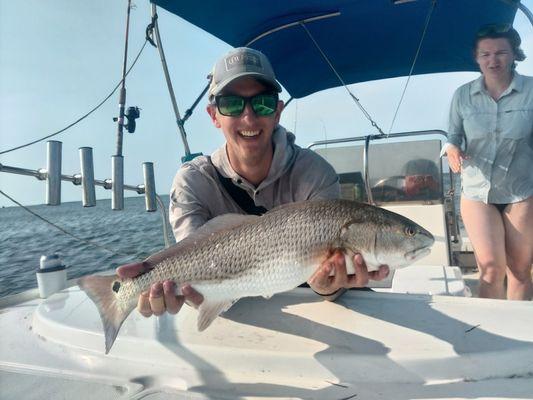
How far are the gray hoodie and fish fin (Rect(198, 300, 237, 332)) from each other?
0.92 metres

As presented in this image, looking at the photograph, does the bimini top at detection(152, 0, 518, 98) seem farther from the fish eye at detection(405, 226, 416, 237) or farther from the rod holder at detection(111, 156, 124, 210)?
the fish eye at detection(405, 226, 416, 237)

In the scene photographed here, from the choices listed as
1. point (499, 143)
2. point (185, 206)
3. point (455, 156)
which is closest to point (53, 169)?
point (185, 206)

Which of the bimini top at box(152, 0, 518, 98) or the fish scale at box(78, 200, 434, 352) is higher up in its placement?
the bimini top at box(152, 0, 518, 98)

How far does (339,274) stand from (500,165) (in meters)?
2.10

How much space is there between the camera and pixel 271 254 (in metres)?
2.20

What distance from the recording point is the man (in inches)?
111

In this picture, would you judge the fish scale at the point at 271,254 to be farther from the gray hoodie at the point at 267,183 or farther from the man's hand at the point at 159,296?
the gray hoodie at the point at 267,183

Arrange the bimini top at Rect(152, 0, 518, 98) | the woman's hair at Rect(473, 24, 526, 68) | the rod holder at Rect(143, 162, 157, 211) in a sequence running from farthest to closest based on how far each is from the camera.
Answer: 1. the bimini top at Rect(152, 0, 518, 98)
2. the rod holder at Rect(143, 162, 157, 211)
3. the woman's hair at Rect(473, 24, 526, 68)

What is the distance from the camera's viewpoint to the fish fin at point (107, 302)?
208 cm

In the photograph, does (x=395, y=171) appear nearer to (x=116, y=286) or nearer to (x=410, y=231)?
(x=410, y=231)

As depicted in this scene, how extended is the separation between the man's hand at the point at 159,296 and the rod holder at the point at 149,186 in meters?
2.34

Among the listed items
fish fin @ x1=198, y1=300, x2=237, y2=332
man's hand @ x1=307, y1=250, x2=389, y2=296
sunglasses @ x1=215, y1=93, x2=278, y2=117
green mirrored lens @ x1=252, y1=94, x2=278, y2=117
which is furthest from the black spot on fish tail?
green mirrored lens @ x1=252, y1=94, x2=278, y2=117

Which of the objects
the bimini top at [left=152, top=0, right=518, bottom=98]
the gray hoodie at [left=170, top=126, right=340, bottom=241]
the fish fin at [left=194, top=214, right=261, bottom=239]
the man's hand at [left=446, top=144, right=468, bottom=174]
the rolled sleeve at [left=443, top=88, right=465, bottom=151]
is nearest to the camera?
the fish fin at [left=194, top=214, right=261, bottom=239]

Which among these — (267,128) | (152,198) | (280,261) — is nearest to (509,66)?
(267,128)
